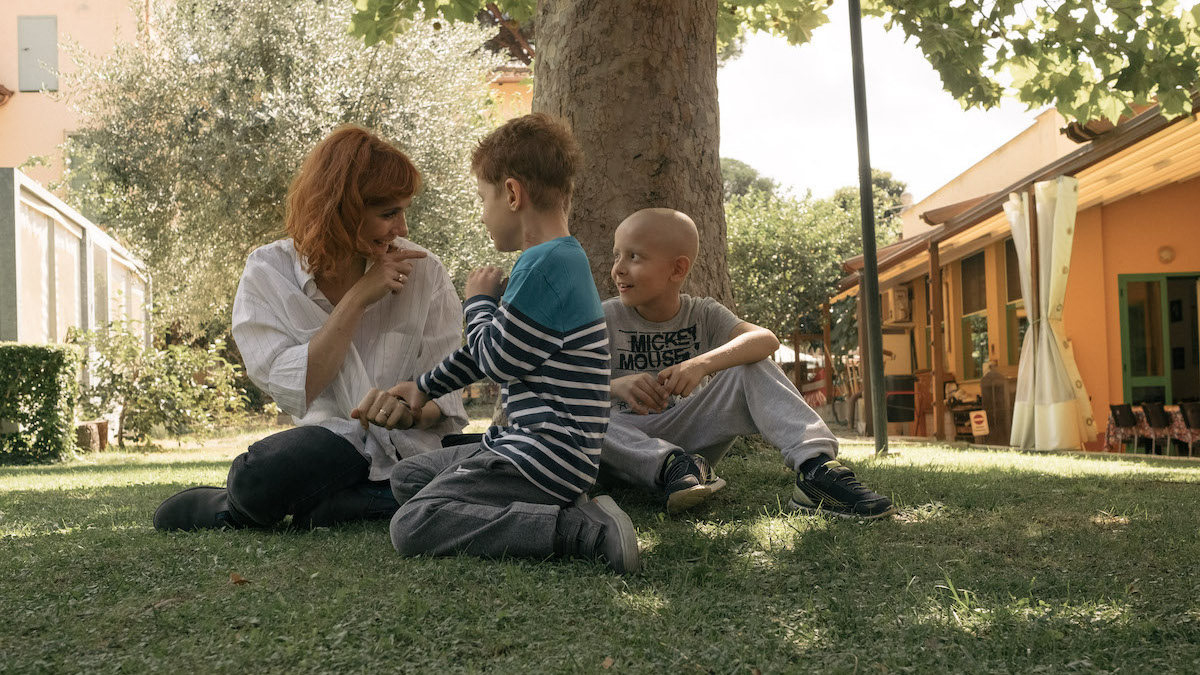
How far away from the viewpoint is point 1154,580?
252 cm

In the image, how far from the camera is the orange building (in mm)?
9383

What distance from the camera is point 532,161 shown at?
3.10m

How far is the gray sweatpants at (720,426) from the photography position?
132 inches

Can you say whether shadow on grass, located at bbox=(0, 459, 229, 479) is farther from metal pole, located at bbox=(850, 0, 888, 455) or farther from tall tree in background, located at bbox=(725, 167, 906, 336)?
tall tree in background, located at bbox=(725, 167, 906, 336)

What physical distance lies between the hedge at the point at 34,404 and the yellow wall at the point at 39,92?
17.3 metres

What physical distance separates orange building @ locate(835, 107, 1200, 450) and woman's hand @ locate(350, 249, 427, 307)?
6.88 m

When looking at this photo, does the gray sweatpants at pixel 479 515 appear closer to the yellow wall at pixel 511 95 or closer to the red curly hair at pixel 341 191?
the red curly hair at pixel 341 191

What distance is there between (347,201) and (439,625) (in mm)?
1749

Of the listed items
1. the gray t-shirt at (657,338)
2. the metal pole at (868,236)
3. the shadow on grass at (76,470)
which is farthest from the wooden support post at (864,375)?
the gray t-shirt at (657,338)

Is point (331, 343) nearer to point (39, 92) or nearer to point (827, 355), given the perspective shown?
point (827, 355)

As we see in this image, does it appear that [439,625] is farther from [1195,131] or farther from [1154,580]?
[1195,131]

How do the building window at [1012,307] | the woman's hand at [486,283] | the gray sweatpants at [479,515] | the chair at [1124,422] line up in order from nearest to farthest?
the gray sweatpants at [479,515], the woman's hand at [486,283], the chair at [1124,422], the building window at [1012,307]

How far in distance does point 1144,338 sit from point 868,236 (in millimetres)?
6811

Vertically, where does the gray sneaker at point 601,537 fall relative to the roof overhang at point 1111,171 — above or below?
below
